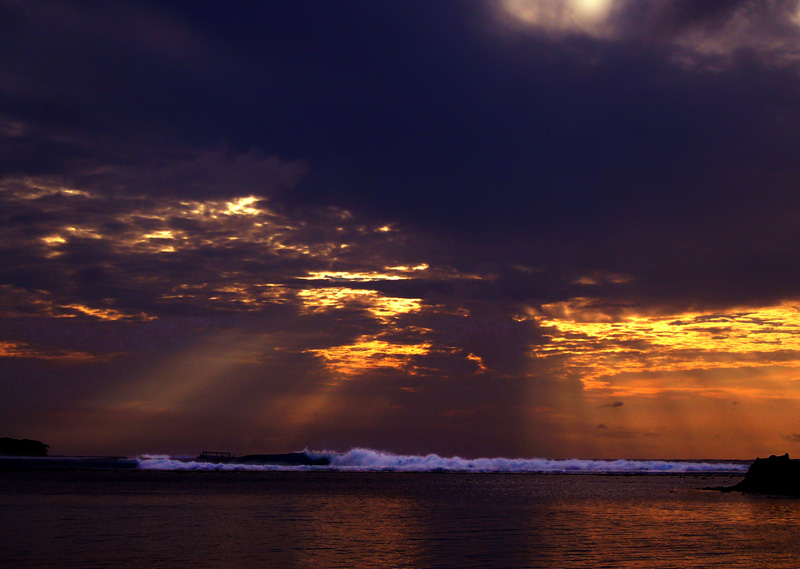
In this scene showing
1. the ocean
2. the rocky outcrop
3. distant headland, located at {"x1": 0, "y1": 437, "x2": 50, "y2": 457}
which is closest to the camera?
the ocean

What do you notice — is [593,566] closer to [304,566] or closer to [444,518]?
[304,566]

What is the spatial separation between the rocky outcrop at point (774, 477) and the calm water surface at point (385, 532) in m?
17.8

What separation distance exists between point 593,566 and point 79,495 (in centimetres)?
5688

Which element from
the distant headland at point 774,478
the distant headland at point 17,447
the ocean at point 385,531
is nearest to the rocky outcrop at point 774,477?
the distant headland at point 774,478

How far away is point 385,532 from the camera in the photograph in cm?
4138

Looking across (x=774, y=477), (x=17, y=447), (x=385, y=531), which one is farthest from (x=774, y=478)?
(x=17, y=447)

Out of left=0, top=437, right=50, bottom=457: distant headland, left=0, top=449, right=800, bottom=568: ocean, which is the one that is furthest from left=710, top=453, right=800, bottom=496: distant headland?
left=0, top=437, right=50, bottom=457: distant headland

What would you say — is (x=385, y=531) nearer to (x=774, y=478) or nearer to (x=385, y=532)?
(x=385, y=532)

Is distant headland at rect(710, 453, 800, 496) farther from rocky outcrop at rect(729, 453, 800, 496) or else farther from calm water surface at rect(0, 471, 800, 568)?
calm water surface at rect(0, 471, 800, 568)

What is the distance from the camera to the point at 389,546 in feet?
116

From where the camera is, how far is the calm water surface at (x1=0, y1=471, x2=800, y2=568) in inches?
1232

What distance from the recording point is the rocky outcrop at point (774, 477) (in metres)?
83.8

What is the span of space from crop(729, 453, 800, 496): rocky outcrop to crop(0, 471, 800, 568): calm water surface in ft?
58.3

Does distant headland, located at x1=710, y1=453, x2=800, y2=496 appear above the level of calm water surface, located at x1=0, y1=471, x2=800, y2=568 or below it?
above
